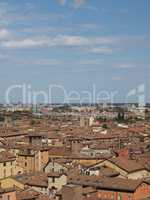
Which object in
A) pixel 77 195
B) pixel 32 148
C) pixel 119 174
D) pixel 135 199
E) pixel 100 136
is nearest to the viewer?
pixel 77 195

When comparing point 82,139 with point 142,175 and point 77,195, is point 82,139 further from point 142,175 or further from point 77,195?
point 77,195

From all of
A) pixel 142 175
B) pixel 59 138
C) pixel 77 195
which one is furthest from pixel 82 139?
pixel 77 195

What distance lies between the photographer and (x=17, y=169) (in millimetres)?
38969

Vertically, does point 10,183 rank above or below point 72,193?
below

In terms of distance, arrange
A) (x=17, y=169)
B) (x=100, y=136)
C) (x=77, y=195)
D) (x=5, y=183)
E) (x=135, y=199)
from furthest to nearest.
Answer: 1. (x=100, y=136)
2. (x=17, y=169)
3. (x=5, y=183)
4. (x=135, y=199)
5. (x=77, y=195)

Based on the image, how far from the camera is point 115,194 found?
27203mm

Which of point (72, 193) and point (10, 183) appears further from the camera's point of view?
point (10, 183)

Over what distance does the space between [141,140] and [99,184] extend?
36428mm

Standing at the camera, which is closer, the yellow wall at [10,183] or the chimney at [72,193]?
the chimney at [72,193]

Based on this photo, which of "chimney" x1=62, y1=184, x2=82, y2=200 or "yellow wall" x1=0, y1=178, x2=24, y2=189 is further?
"yellow wall" x1=0, y1=178, x2=24, y2=189

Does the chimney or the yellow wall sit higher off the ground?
the chimney

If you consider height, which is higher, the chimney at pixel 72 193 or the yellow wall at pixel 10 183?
the chimney at pixel 72 193

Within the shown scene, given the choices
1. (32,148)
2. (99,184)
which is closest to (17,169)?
(32,148)

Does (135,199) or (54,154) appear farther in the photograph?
(54,154)
